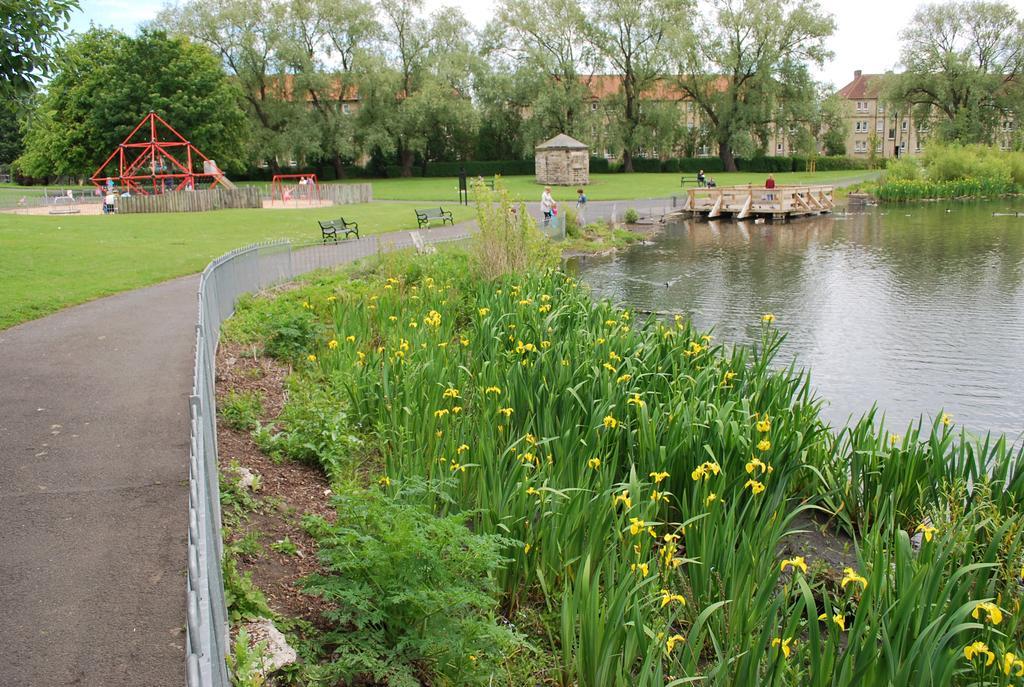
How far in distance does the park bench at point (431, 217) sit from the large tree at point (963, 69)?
51923mm

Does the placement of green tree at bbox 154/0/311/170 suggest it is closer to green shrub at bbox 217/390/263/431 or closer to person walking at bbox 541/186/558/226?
person walking at bbox 541/186/558/226

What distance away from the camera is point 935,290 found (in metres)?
21.6

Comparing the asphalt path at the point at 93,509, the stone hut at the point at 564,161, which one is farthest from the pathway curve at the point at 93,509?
the stone hut at the point at 564,161

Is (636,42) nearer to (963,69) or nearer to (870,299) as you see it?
(963,69)

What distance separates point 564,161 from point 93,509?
5471 centimetres

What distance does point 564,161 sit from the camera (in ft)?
194

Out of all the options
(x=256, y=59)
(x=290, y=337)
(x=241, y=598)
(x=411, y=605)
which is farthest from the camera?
(x=256, y=59)

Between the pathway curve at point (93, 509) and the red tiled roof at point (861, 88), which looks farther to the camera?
the red tiled roof at point (861, 88)

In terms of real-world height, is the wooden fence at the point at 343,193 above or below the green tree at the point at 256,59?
below

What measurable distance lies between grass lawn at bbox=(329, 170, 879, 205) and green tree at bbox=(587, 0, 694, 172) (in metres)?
4.32

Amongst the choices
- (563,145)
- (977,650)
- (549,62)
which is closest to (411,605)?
(977,650)

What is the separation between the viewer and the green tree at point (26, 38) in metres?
9.05

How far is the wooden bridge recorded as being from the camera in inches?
1684

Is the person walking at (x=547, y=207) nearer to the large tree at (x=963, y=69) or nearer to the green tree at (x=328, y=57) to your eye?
the green tree at (x=328, y=57)
